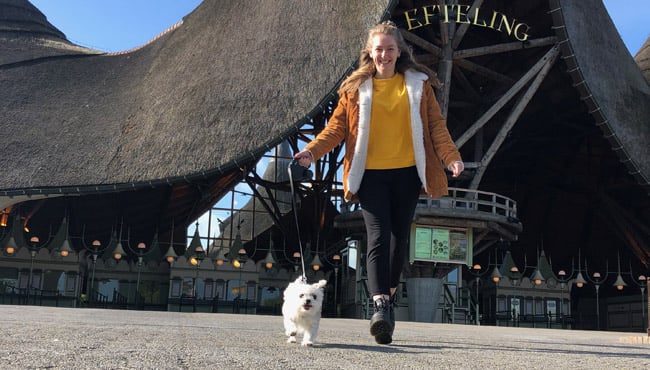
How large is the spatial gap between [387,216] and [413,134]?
2.07 feet

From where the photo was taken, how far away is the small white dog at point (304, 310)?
457 cm

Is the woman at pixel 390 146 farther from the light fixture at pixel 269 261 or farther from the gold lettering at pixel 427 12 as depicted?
the light fixture at pixel 269 261

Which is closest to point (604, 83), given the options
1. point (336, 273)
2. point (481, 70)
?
point (481, 70)

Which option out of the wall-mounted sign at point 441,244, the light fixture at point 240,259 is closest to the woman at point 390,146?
the wall-mounted sign at point 441,244

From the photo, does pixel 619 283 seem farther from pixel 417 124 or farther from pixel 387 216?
pixel 387 216

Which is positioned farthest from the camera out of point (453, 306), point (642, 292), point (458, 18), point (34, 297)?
point (642, 292)

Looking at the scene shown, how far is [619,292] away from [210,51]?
2685 centimetres

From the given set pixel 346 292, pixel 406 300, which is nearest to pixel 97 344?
pixel 406 300

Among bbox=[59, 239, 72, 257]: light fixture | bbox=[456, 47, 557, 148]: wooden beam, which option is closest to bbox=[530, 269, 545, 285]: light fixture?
bbox=[456, 47, 557, 148]: wooden beam

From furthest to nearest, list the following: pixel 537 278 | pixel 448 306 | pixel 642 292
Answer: pixel 642 292, pixel 537 278, pixel 448 306

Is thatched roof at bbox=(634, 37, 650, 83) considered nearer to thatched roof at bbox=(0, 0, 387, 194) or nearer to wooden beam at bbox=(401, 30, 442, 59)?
wooden beam at bbox=(401, 30, 442, 59)

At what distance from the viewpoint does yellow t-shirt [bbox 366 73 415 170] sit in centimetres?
519

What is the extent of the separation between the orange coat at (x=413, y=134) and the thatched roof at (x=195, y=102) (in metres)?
18.5

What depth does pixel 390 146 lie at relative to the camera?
5.20 metres
